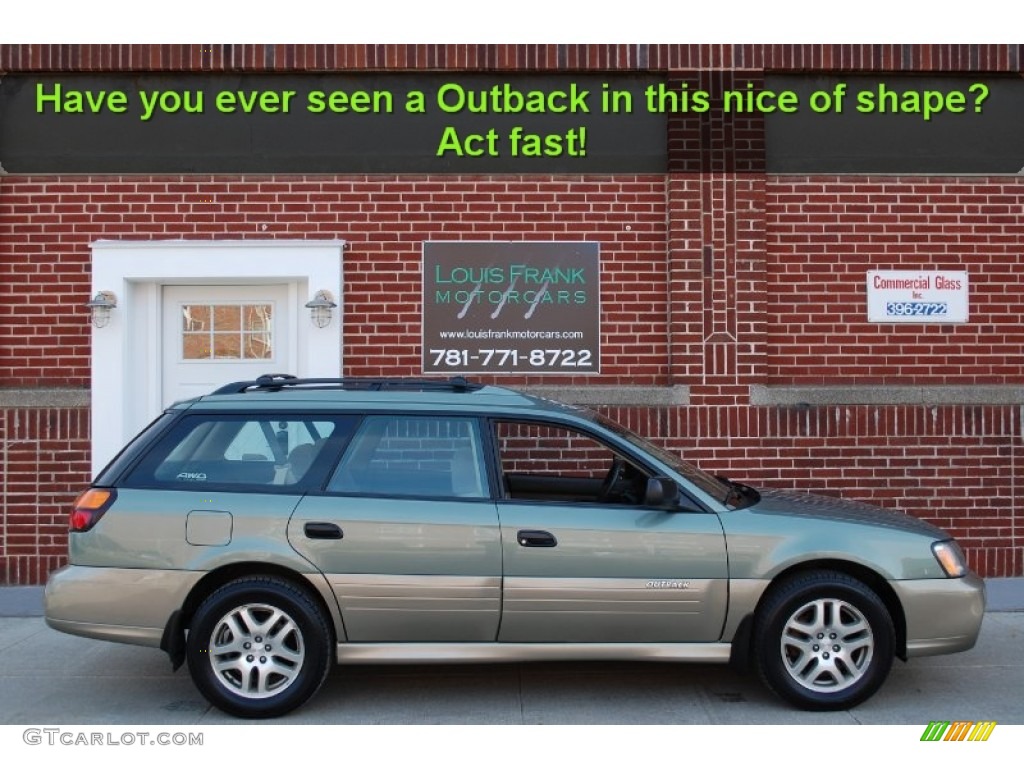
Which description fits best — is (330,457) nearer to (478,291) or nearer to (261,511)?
(261,511)

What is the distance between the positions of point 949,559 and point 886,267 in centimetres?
404

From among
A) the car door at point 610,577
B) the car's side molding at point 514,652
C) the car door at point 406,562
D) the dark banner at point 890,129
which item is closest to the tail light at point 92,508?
the car door at point 406,562

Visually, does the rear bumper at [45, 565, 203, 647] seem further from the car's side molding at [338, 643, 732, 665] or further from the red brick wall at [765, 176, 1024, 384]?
the red brick wall at [765, 176, 1024, 384]

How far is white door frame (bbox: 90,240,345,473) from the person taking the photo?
8.41 metres

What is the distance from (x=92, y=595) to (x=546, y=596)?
90.1 inches

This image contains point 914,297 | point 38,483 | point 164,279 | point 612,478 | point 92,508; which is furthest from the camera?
point 914,297

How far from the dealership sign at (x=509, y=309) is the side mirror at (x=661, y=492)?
3513 mm

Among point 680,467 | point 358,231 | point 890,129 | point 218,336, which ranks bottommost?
point 680,467

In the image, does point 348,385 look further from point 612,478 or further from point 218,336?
point 218,336

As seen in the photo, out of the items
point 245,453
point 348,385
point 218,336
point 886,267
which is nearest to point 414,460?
point 348,385

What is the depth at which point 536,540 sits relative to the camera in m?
5.15

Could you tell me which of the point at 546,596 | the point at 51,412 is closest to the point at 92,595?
the point at 546,596

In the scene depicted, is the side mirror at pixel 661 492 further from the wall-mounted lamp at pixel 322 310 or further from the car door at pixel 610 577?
the wall-mounted lamp at pixel 322 310

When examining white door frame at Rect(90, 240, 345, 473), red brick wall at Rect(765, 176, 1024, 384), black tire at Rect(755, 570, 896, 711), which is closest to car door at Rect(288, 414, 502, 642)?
black tire at Rect(755, 570, 896, 711)
